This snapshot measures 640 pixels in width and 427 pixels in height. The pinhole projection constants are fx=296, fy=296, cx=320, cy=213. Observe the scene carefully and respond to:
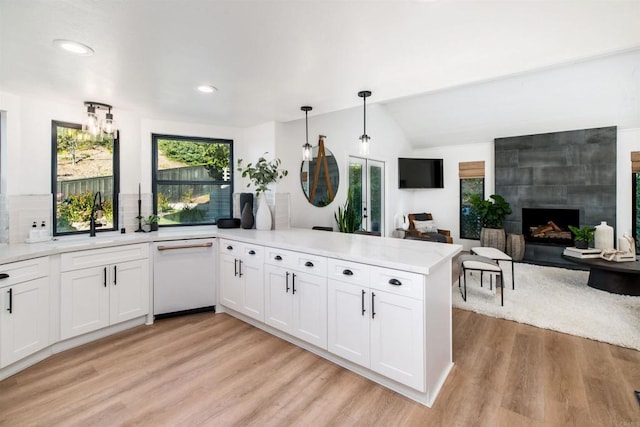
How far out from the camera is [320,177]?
4500 millimetres

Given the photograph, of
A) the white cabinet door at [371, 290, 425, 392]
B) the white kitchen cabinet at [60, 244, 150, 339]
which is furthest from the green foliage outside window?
the white cabinet door at [371, 290, 425, 392]

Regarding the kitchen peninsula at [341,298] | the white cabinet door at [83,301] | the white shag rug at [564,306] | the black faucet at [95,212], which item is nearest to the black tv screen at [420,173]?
the white shag rug at [564,306]

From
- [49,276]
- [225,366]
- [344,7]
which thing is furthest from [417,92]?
[49,276]

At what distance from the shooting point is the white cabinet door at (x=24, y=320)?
211 centimetres

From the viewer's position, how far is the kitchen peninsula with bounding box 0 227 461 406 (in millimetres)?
1872

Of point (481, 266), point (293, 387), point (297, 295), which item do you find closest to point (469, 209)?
point (481, 266)

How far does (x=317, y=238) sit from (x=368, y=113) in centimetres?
357

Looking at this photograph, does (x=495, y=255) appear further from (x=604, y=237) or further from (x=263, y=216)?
(x=263, y=216)

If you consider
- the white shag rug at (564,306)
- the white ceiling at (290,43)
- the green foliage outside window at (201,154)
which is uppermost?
the white ceiling at (290,43)

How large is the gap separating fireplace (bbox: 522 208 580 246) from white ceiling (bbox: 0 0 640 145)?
Result: 15.5 feet

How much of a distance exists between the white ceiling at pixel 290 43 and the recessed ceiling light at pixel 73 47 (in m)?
0.06

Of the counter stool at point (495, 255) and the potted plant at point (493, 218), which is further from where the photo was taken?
the potted plant at point (493, 218)

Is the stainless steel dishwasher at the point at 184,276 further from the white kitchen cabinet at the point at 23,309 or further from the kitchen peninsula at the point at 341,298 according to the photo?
the white kitchen cabinet at the point at 23,309

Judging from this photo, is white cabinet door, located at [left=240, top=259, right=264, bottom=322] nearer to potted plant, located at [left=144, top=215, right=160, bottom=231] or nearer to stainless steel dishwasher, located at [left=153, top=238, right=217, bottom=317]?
stainless steel dishwasher, located at [left=153, top=238, right=217, bottom=317]
